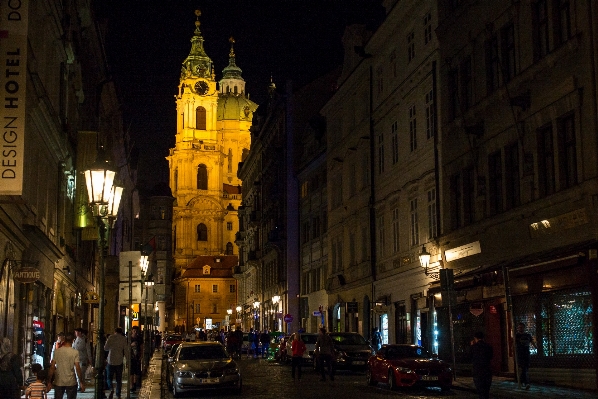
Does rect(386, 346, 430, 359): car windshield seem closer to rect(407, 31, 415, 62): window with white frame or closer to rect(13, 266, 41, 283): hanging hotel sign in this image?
rect(13, 266, 41, 283): hanging hotel sign

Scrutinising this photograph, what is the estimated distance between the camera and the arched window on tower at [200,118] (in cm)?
16188

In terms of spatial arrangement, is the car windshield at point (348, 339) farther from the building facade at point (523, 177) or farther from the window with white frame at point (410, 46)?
the window with white frame at point (410, 46)

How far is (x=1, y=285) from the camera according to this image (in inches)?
875

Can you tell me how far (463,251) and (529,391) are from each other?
9.53m

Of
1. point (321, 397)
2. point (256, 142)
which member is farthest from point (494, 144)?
point (256, 142)

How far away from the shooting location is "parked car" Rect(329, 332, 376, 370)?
114 ft

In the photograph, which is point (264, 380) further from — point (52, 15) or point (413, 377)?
point (52, 15)

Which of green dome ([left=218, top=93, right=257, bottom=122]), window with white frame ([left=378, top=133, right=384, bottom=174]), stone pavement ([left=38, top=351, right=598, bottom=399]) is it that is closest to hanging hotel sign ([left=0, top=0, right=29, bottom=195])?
stone pavement ([left=38, top=351, right=598, bottom=399])

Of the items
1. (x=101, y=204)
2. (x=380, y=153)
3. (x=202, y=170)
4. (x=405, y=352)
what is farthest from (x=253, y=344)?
(x=202, y=170)

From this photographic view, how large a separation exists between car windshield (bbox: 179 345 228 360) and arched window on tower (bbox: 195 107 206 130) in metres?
137

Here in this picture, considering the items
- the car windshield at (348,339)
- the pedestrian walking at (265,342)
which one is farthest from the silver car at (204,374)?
the pedestrian walking at (265,342)

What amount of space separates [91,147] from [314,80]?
123ft

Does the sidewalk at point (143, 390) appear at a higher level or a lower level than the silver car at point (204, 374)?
lower

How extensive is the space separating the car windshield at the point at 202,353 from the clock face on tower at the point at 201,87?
139265 millimetres
